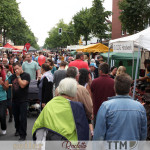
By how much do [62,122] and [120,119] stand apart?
0.64 metres

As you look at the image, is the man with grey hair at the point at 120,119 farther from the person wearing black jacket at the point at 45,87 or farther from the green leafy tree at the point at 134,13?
the green leafy tree at the point at 134,13

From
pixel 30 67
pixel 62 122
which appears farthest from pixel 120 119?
pixel 30 67

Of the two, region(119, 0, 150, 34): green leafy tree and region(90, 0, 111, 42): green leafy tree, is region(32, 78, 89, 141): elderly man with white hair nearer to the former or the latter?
region(119, 0, 150, 34): green leafy tree

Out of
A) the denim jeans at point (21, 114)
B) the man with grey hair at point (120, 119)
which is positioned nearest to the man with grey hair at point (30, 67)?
the denim jeans at point (21, 114)

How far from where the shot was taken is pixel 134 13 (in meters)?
21.9

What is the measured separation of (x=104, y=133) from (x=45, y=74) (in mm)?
3696

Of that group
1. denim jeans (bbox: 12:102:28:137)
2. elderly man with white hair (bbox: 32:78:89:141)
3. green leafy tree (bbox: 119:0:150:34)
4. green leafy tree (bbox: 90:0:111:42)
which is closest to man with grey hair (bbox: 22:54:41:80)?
denim jeans (bbox: 12:102:28:137)

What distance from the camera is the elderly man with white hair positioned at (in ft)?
9.85

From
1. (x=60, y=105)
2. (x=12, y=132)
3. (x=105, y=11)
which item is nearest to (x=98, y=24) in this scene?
(x=105, y=11)

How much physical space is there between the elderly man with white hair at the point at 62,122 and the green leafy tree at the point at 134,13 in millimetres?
19853

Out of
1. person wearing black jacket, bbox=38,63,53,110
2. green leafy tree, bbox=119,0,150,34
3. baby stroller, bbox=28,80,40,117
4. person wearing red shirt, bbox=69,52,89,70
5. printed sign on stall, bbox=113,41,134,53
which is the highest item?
green leafy tree, bbox=119,0,150,34

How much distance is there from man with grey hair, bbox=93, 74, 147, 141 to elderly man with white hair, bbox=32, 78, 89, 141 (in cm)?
25

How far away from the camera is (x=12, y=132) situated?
23.0 ft

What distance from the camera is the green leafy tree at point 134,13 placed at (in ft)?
71.3
